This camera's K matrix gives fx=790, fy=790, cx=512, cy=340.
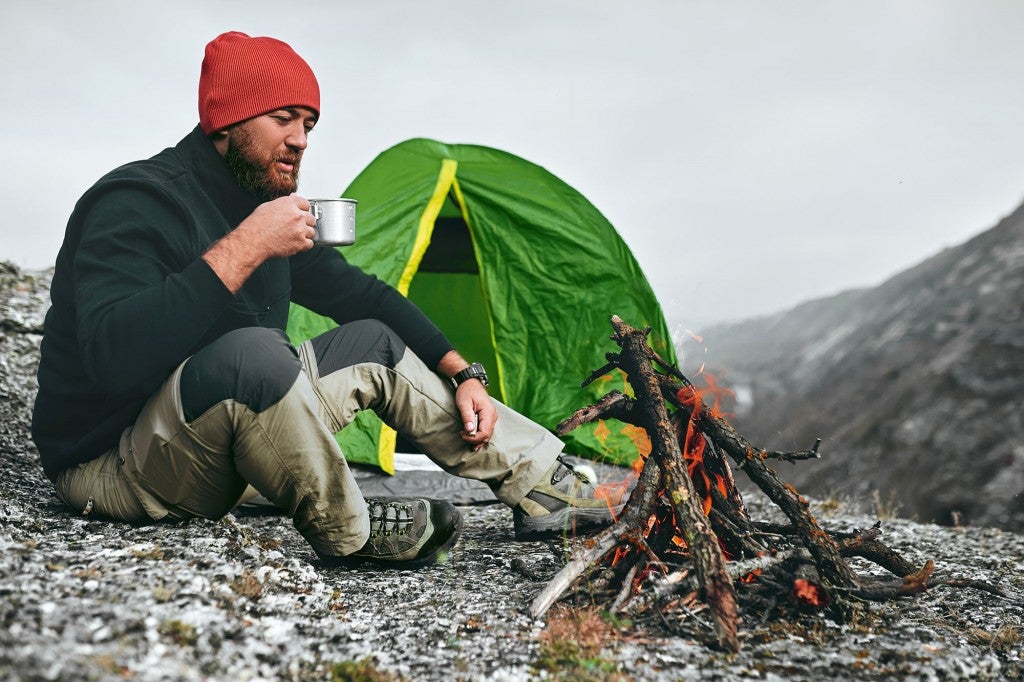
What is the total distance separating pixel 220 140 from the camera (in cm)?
325

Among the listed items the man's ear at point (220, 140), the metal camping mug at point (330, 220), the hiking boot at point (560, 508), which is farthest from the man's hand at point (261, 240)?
the hiking boot at point (560, 508)

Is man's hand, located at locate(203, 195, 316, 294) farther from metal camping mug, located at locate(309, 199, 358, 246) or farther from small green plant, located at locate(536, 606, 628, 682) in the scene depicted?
small green plant, located at locate(536, 606, 628, 682)

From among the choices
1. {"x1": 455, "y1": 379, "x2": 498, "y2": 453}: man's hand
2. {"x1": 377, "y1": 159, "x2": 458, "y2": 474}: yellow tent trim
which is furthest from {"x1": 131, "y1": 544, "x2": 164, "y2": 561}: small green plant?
{"x1": 377, "y1": 159, "x2": 458, "y2": 474}: yellow tent trim

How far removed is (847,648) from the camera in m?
2.65

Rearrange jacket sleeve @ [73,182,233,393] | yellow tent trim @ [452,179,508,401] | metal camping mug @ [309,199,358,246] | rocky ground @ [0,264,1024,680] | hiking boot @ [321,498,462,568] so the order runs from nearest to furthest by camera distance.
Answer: rocky ground @ [0,264,1024,680]
jacket sleeve @ [73,182,233,393]
metal camping mug @ [309,199,358,246]
hiking boot @ [321,498,462,568]
yellow tent trim @ [452,179,508,401]

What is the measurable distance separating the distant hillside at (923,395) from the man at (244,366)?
2.31 metres

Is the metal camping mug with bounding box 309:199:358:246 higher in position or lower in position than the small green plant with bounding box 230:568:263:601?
higher

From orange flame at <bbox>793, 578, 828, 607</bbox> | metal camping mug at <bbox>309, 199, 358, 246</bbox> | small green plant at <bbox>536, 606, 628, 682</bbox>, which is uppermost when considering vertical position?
metal camping mug at <bbox>309, 199, 358, 246</bbox>

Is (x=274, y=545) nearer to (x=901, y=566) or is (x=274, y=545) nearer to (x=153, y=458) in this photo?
(x=153, y=458)

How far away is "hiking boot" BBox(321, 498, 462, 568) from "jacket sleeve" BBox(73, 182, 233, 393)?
101 cm

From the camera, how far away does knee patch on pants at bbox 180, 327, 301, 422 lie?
2648mm

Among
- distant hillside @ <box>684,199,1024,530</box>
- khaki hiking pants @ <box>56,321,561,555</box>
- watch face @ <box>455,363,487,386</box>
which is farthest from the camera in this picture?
distant hillside @ <box>684,199,1024,530</box>

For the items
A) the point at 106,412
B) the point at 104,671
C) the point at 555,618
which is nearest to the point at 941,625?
the point at 555,618

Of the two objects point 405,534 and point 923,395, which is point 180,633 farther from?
point 923,395
